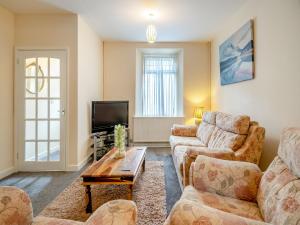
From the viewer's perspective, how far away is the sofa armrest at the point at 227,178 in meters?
1.56

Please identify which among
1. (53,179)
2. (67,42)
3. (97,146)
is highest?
(67,42)

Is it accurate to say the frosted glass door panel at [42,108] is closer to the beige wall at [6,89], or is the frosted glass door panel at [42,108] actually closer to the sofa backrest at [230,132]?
the beige wall at [6,89]

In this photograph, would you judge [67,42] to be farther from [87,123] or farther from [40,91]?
[87,123]

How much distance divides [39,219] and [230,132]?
8.00 ft

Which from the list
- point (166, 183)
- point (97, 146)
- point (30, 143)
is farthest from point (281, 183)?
point (30, 143)

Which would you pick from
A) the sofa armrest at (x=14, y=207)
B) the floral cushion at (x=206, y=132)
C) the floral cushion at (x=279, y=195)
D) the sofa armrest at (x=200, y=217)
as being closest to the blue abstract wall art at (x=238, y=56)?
the floral cushion at (x=206, y=132)

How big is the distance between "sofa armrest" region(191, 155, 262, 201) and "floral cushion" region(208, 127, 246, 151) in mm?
923

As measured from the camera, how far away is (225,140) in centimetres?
278

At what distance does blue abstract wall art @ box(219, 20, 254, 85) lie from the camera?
3.02m

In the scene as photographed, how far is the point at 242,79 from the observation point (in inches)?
129

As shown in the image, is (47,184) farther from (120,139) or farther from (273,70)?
(273,70)

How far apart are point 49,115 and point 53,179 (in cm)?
109

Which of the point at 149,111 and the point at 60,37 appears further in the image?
the point at 149,111

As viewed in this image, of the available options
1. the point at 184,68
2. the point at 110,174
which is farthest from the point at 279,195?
the point at 184,68
